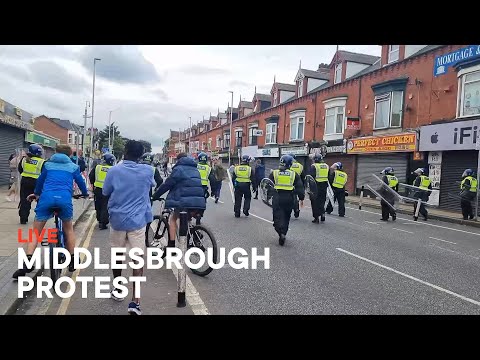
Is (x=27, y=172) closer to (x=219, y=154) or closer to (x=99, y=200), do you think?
(x=99, y=200)

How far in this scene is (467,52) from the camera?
1667 cm

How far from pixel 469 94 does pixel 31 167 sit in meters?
17.0

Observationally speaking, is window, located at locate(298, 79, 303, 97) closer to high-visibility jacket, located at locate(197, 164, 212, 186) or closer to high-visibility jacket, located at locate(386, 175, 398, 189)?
high-visibility jacket, located at locate(386, 175, 398, 189)

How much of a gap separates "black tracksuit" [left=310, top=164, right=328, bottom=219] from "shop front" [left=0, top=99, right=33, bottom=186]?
1411cm

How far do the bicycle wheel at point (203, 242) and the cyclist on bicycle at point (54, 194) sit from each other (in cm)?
180

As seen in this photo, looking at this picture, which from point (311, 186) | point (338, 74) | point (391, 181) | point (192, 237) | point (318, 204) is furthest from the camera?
point (338, 74)

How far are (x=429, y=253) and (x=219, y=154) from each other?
4839 centimetres

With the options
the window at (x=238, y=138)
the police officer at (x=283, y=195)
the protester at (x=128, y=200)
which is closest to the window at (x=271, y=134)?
the window at (x=238, y=138)

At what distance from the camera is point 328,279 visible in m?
5.99

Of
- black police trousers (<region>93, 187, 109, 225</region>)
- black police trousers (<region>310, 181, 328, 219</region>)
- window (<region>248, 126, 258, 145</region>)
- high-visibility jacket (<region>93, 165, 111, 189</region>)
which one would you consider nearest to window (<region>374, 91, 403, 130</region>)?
black police trousers (<region>310, 181, 328, 219</region>)

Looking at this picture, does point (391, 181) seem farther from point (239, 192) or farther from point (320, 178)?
point (239, 192)

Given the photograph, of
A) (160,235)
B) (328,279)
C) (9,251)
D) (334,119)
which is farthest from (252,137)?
(328,279)

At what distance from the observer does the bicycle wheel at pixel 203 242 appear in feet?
19.4
